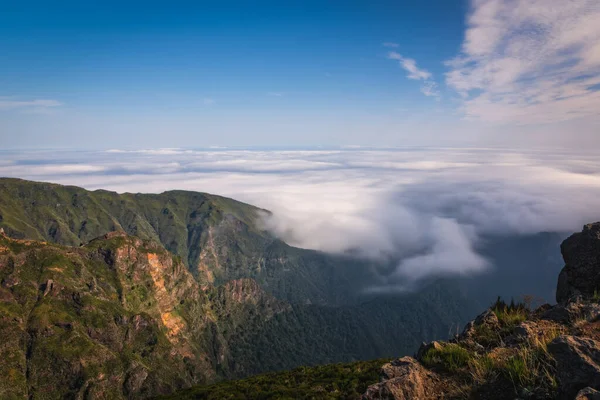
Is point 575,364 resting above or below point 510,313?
above

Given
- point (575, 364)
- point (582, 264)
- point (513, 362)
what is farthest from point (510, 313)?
point (575, 364)

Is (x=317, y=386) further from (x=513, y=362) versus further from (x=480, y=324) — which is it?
(x=513, y=362)

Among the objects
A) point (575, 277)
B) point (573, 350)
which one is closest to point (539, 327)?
point (573, 350)

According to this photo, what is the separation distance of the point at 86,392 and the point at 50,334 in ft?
117

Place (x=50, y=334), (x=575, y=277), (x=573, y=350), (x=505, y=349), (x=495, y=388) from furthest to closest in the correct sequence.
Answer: (x=50, y=334) < (x=575, y=277) < (x=505, y=349) < (x=495, y=388) < (x=573, y=350)

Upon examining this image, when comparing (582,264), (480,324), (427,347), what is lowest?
(427,347)

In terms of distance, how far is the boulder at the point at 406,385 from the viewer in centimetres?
1180

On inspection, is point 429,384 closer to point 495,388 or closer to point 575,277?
point 495,388

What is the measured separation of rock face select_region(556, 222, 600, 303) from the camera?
21.1 meters

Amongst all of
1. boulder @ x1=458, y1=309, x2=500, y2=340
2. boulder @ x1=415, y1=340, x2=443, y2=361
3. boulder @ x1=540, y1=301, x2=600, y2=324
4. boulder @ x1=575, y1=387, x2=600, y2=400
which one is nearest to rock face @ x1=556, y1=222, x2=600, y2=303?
boulder @ x1=540, y1=301, x2=600, y2=324

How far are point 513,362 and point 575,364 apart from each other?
72.1 inches

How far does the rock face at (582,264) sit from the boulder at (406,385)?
1391 centimetres

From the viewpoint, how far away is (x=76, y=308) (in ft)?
650

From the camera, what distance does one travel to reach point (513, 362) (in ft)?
36.0
